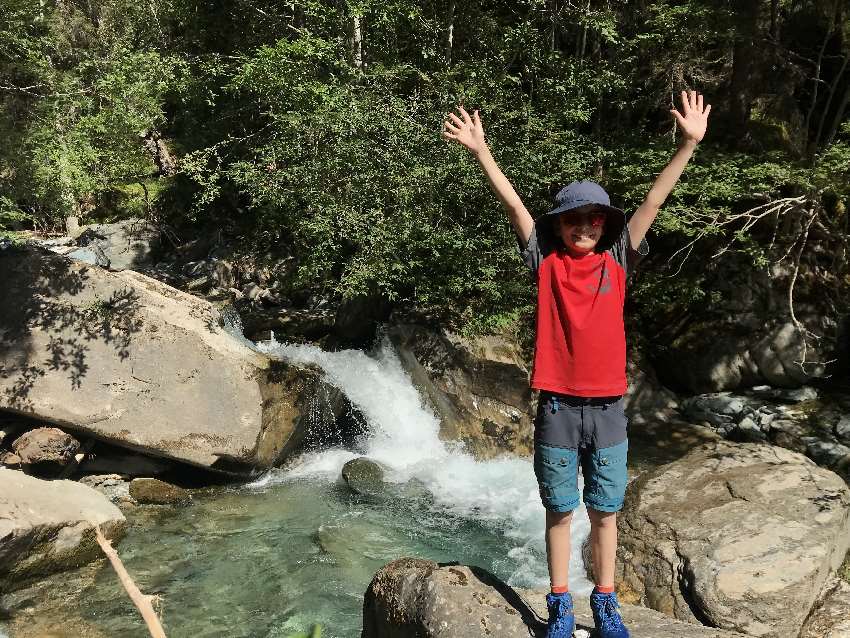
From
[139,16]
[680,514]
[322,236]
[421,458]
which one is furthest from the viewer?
[139,16]

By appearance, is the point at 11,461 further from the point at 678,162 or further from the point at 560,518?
the point at 678,162

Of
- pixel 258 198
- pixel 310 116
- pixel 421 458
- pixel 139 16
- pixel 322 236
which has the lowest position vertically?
pixel 421 458

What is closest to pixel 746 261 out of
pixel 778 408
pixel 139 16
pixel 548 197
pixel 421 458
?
pixel 778 408

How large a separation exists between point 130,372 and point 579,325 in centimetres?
620

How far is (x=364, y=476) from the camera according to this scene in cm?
750

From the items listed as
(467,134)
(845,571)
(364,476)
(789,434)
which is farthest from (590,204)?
(789,434)

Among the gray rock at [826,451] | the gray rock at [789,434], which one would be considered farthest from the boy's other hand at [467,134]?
the gray rock at [789,434]

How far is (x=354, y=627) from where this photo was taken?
16.1ft

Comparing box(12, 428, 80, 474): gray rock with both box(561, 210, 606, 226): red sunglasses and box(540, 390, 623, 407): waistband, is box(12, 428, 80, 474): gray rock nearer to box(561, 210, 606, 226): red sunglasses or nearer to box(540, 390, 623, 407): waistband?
box(540, 390, 623, 407): waistband

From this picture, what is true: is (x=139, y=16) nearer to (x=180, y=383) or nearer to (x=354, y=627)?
(x=180, y=383)

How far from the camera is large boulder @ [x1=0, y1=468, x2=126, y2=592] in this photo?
5242 mm

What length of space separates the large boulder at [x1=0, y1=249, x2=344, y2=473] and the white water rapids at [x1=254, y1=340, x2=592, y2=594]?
716 millimetres

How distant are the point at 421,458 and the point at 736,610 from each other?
4638mm

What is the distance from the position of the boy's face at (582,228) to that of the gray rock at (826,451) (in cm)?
686
